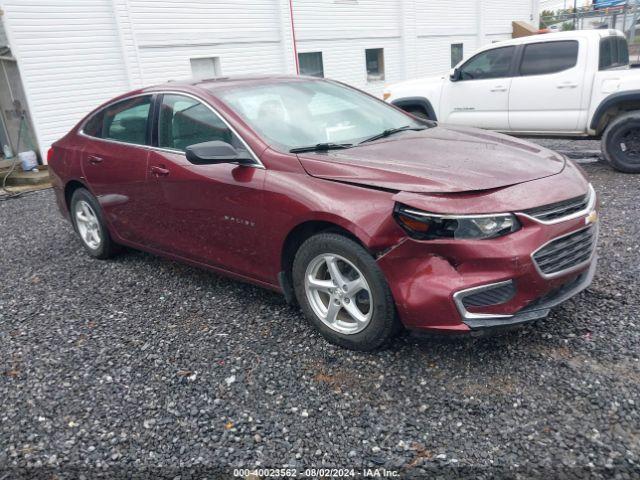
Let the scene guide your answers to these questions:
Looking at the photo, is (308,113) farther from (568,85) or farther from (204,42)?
(204,42)

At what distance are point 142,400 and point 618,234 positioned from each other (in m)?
4.17

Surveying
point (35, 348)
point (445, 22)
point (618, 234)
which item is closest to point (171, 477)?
point (35, 348)

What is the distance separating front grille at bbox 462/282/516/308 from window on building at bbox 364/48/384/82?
15.5 m

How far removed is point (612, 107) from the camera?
7.23 m

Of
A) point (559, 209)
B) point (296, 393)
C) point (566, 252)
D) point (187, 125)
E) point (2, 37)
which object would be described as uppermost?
point (2, 37)

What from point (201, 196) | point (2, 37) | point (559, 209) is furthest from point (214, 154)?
point (2, 37)

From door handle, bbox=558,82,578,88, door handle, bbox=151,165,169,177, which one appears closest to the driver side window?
door handle, bbox=558,82,578,88

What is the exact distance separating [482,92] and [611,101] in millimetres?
1832

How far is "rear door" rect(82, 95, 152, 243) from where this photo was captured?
432 centimetres

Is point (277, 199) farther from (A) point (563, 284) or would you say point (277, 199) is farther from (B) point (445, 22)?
(B) point (445, 22)

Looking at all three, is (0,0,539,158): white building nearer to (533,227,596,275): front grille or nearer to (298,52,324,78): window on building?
(298,52,324,78): window on building

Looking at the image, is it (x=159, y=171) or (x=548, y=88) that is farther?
(x=548, y=88)

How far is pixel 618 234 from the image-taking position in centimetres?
485

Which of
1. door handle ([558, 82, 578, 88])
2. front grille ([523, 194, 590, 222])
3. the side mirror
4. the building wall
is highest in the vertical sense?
the building wall
